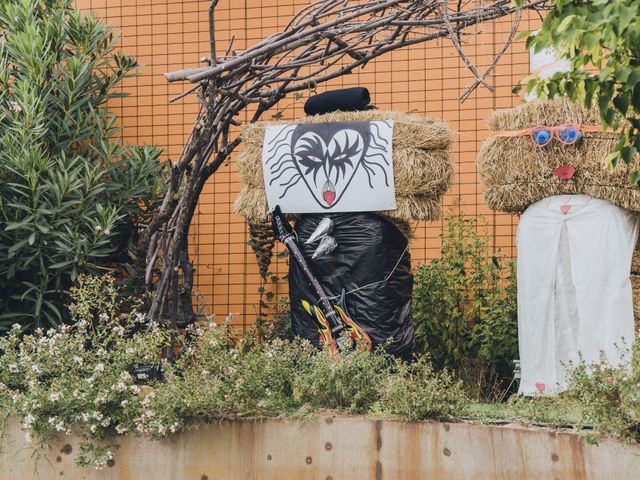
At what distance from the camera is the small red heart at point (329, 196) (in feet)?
19.7

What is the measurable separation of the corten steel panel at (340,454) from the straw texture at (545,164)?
1.61 m

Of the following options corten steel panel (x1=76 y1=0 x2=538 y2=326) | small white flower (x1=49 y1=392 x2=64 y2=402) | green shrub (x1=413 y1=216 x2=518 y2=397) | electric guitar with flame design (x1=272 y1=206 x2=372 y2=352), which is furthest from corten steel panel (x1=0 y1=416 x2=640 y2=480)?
corten steel panel (x1=76 y1=0 x2=538 y2=326)

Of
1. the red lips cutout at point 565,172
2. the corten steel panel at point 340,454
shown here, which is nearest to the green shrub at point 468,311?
the red lips cutout at point 565,172

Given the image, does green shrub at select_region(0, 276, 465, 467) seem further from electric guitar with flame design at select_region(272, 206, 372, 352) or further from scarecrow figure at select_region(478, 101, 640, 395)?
scarecrow figure at select_region(478, 101, 640, 395)

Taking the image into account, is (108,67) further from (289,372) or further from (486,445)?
(486,445)

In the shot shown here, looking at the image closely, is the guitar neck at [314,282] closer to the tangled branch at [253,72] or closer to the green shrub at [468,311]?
the tangled branch at [253,72]

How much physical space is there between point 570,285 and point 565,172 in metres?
0.60

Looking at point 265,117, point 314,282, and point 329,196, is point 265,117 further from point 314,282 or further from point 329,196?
point 314,282

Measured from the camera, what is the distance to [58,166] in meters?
7.45

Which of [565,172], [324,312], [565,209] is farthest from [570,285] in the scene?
[324,312]

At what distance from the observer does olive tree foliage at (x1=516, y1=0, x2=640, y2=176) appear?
10.6 ft

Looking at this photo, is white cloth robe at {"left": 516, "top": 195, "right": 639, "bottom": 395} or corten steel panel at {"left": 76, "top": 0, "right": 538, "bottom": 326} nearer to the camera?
white cloth robe at {"left": 516, "top": 195, "right": 639, "bottom": 395}

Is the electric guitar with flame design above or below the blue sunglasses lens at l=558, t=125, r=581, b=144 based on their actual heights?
below

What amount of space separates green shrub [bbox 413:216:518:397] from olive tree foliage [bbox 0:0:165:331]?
2027mm
